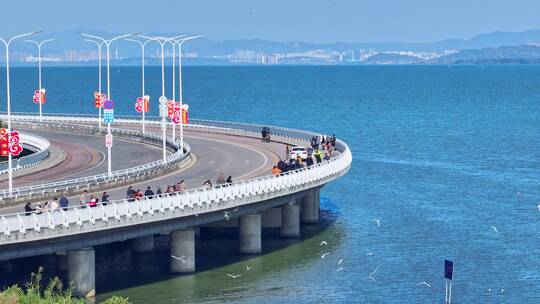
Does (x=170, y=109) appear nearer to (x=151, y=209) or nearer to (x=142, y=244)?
(x=142, y=244)

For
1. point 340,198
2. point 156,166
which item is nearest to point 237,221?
point 156,166

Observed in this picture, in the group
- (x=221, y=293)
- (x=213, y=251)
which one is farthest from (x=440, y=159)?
(x=221, y=293)

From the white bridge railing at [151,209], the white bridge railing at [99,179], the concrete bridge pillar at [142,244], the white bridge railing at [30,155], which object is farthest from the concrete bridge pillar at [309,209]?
the white bridge railing at [30,155]

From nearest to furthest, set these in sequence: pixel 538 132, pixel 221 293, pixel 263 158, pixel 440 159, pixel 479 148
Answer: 1. pixel 221 293
2. pixel 263 158
3. pixel 440 159
4. pixel 479 148
5. pixel 538 132

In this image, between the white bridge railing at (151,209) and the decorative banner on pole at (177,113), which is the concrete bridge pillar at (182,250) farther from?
the decorative banner on pole at (177,113)

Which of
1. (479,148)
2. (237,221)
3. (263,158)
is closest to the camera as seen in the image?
(237,221)

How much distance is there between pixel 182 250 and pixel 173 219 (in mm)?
2968

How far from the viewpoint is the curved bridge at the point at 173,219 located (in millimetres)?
58062

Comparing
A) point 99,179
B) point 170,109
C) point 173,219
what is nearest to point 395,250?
point 173,219

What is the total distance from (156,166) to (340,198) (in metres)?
19.4

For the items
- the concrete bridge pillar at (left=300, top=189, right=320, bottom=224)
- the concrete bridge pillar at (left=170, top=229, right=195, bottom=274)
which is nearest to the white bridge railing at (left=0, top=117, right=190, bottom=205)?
the concrete bridge pillar at (left=170, top=229, right=195, bottom=274)

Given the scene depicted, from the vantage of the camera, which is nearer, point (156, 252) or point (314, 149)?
point (156, 252)

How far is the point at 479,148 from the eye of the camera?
140 metres

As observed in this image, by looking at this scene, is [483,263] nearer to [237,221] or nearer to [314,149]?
[237,221]
